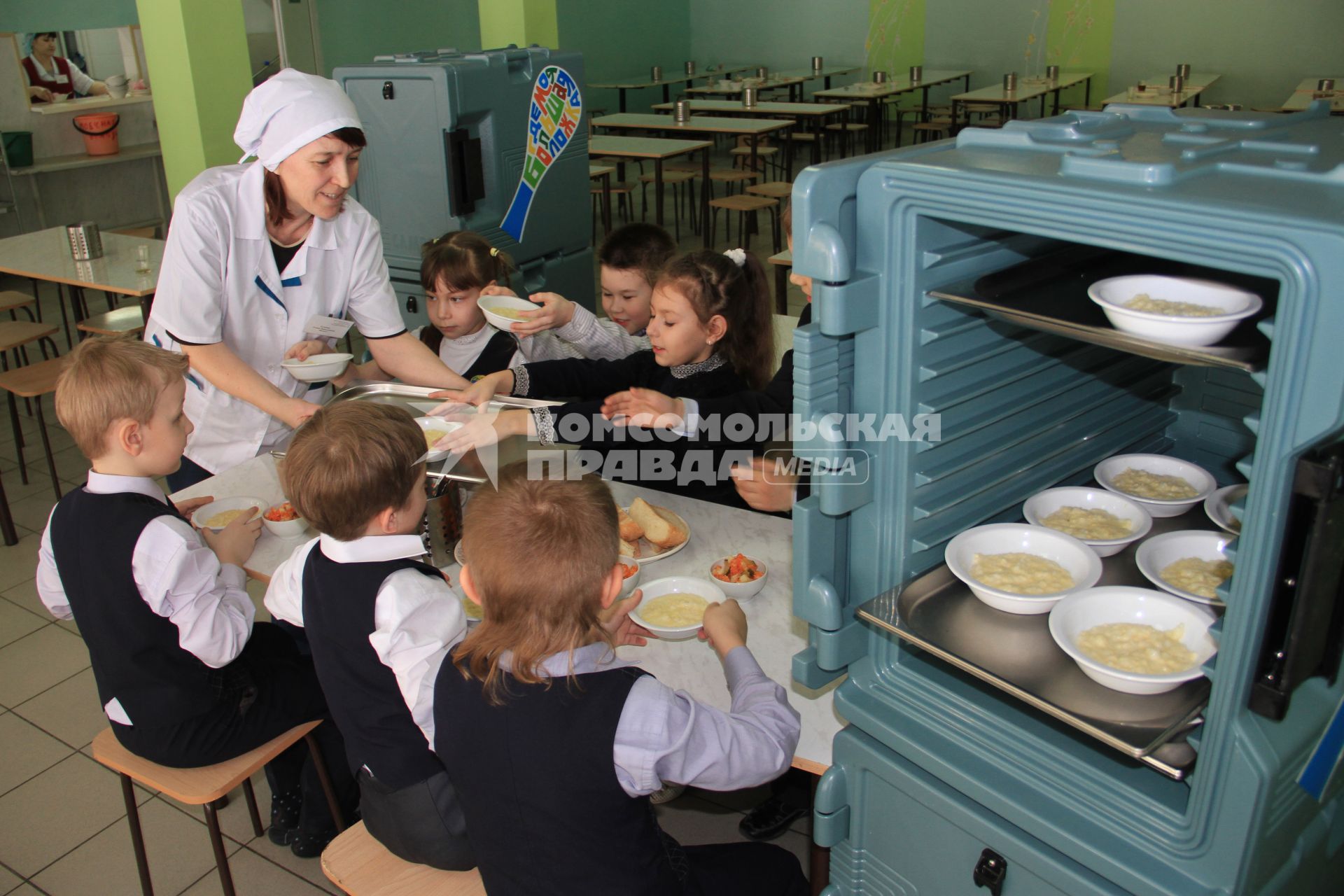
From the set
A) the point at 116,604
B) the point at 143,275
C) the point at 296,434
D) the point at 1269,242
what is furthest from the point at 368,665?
the point at 143,275

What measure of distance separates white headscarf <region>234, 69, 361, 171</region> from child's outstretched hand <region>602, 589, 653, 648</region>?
130 centimetres

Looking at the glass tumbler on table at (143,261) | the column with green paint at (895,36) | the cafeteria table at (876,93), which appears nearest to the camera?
the glass tumbler on table at (143,261)

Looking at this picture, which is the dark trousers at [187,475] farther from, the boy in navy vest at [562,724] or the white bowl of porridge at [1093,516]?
the white bowl of porridge at [1093,516]

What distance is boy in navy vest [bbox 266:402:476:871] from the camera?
162 cm

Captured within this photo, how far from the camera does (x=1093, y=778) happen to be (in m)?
1.25

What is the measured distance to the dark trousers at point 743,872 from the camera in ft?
5.27

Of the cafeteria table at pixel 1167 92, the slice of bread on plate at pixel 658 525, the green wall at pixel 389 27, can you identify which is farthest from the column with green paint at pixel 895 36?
the slice of bread on plate at pixel 658 525

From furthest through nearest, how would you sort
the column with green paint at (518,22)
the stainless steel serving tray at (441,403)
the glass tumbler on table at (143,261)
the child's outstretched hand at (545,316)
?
1. the column with green paint at (518,22)
2. the glass tumbler on table at (143,261)
3. the child's outstretched hand at (545,316)
4. the stainless steel serving tray at (441,403)

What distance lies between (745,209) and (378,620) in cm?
601

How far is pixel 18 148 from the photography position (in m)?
7.33

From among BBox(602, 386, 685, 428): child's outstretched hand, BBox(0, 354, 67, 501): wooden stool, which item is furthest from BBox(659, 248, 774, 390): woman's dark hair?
BBox(0, 354, 67, 501): wooden stool

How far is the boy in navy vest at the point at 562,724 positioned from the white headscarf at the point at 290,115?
4.12 ft

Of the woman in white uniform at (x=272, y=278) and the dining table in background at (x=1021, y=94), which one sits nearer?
the woman in white uniform at (x=272, y=278)

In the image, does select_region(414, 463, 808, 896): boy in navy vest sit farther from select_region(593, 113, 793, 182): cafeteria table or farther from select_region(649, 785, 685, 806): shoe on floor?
select_region(593, 113, 793, 182): cafeteria table
